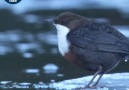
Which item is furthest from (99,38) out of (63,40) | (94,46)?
(63,40)

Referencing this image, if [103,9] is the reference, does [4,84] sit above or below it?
below

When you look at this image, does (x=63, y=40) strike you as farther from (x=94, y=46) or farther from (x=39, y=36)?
(x=39, y=36)

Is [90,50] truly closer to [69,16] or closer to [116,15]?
[69,16]

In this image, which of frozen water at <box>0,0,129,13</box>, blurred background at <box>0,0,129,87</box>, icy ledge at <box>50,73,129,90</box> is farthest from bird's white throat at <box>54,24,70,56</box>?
frozen water at <box>0,0,129,13</box>

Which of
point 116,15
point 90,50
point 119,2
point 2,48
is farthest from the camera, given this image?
point 119,2

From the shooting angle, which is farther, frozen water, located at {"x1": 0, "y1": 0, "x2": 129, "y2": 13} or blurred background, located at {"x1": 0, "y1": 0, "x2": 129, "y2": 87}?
frozen water, located at {"x1": 0, "y1": 0, "x2": 129, "y2": 13}

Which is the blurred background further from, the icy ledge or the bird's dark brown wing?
the bird's dark brown wing

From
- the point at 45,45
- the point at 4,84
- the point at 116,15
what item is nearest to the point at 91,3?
the point at 116,15
